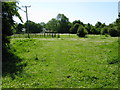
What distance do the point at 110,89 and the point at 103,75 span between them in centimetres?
196

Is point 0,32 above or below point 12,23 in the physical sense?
below

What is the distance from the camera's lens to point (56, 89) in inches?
272

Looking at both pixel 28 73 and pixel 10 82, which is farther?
pixel 28 73

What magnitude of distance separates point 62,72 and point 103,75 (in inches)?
94.0

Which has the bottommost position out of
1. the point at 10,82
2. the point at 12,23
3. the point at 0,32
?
the point at 10,82

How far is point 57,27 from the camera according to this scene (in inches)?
4471

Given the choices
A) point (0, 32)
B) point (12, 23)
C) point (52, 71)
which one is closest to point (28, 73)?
point (52, 71)

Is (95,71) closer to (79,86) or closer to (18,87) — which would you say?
(79,86)

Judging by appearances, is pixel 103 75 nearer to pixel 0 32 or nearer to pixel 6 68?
pixel 6 68

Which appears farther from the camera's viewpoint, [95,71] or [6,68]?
[6,68]

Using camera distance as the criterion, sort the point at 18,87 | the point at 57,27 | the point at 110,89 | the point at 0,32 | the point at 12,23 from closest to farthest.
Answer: the point at 110,89, the point at 18,87, the point at 0,32, the point at 12,23, the point at 57,27

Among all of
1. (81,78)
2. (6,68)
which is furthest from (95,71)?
(6,68)

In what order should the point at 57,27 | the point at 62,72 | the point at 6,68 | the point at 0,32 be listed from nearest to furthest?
the point at 62,72 < the point at 6,68 < the point at 0,32 < the point at 57,27

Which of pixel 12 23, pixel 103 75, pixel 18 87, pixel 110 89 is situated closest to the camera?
pixel 110 89
